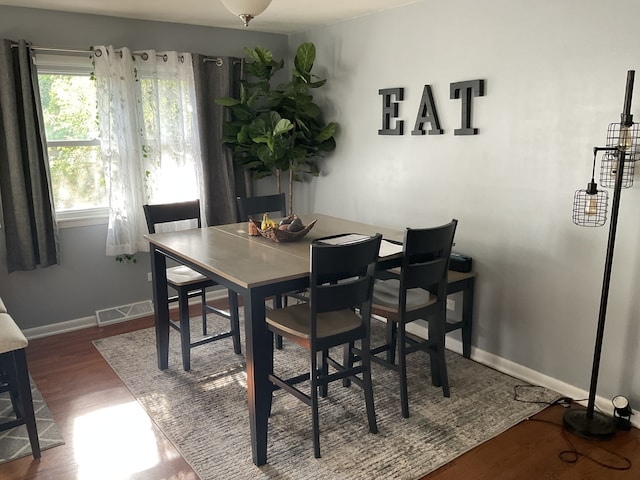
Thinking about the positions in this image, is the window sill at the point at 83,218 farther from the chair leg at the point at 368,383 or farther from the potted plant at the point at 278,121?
the chair leg at the point at 368,383

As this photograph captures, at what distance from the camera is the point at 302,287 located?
7.84ft

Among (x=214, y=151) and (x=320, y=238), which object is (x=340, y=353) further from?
(x=214, y=151)

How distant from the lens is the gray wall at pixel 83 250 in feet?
11.9

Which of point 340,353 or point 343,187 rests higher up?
point 343,187

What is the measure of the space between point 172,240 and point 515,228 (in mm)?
2012

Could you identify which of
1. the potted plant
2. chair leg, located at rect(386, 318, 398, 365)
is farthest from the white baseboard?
chair leg, located at rect(386, 318, 398, 365)

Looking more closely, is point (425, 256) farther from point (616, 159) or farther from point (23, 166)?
point (23, 166)

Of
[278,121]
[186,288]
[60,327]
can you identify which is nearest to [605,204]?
[186,288]

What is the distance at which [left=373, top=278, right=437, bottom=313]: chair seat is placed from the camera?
110 inches

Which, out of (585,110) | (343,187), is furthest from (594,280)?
(343,187)

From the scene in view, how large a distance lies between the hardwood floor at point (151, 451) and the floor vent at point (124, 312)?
1.07m

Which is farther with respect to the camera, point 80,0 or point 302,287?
point 80,0

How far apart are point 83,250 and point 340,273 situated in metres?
2.52

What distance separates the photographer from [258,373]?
235 centimetres
